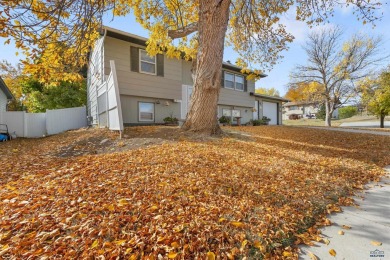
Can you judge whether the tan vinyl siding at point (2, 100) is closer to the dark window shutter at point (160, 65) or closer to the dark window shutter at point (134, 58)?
the dark window shutter at point (134, 58)

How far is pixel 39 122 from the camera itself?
11164mm

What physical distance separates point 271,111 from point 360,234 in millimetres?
19365

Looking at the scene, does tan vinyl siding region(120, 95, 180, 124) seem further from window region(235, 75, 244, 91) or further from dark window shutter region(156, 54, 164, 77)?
Result: window region(235, 75, 244, 91)

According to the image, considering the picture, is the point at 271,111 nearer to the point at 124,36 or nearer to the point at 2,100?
the point at 124,36

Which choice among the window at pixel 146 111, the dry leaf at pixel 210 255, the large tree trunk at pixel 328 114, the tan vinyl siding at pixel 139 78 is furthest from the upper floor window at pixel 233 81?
the dry leaf at pixel 210 255

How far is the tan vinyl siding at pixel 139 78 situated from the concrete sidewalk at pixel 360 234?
970cm

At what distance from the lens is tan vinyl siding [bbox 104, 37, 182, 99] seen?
32.1ft

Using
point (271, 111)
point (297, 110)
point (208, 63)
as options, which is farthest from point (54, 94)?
point (297, 110)

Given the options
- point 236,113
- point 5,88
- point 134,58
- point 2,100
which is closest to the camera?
point 134,58

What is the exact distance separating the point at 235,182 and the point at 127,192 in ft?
4.60

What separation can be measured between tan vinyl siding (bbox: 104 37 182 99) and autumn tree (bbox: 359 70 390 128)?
17.5m

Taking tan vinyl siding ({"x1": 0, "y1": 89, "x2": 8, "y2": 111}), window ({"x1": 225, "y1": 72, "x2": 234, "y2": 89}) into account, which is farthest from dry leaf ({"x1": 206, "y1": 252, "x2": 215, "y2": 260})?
window ({"x1": 225, "y1": 72, "x2": 234, "y2": 89})

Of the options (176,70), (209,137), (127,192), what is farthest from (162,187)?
(176,70)

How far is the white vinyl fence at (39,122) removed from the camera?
10664 mm
